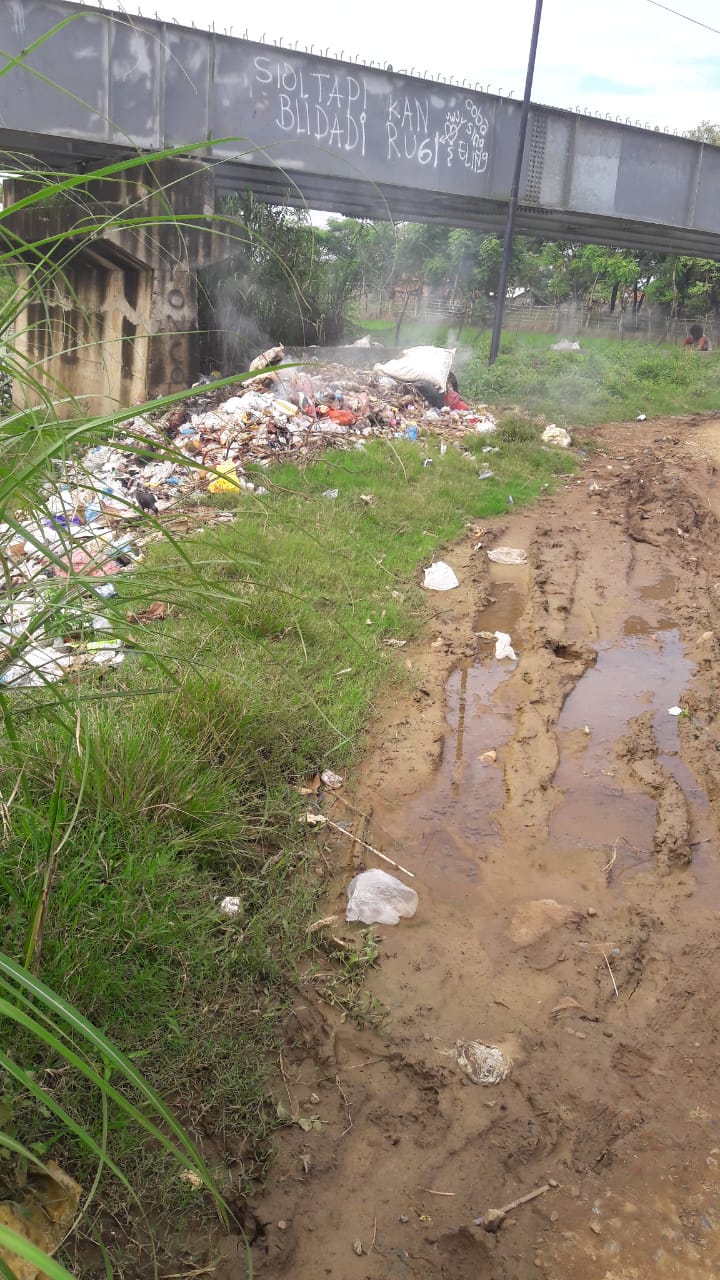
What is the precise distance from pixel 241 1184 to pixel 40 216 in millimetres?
9250

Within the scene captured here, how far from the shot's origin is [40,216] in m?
8.94

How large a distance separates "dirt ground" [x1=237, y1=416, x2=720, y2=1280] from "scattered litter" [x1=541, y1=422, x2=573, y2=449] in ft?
15.9

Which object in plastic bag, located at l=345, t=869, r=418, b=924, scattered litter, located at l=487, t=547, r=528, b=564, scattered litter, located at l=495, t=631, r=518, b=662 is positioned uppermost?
scattered litter, located at l=487, t=547, r=528, b=564

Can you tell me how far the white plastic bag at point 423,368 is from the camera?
34.3 feet

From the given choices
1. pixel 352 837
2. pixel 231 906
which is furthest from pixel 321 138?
pixel 231 906

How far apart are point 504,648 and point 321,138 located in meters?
7.56

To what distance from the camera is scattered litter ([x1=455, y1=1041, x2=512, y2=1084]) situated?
2.34m

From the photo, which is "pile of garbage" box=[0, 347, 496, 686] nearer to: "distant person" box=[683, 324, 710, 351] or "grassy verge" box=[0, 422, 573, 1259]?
"grassy verge" box=[0, 422, 573, 1259]

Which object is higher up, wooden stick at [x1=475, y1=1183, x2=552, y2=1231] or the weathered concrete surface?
the weathered concrete surface

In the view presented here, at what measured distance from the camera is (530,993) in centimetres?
261

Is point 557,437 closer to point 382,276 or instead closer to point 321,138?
point 321,138

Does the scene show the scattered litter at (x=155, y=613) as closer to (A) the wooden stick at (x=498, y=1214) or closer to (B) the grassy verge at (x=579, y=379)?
(A) the wooden stick at (x=498, y=1214)

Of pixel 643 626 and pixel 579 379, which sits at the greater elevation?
pixel 579 379

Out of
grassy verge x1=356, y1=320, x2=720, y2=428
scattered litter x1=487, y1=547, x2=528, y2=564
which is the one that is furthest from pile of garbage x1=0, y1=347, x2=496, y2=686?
scattered litter x1=487, y1=547, x2=528, y2=564
